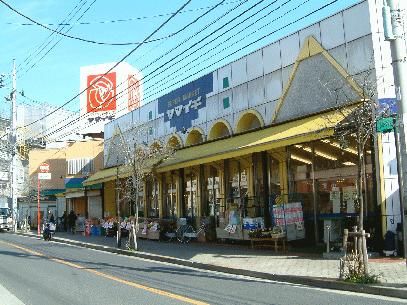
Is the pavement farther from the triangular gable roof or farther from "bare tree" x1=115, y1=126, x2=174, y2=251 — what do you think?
the triangular gable roof

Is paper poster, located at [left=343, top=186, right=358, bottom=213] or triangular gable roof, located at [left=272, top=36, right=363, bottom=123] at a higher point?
triangular gable roof, located at [left=272, top=36, right=363, bottom=123]

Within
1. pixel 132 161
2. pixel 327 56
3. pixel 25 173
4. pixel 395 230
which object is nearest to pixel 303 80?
pixel 327 56

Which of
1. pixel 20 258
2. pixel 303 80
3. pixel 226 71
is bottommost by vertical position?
pixel 20 258

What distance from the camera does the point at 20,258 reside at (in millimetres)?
18047

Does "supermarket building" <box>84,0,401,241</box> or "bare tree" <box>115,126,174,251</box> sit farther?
"bare tree" <box>115,126,174,251</box>

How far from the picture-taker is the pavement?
1045 centimetres

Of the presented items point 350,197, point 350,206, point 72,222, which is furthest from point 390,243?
point 72,222

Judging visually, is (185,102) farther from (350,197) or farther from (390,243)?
(390,243)

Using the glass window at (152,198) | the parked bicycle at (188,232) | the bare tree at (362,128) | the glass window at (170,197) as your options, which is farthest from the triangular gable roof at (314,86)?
the glass window at (152,198)

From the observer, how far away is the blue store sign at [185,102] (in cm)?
2438

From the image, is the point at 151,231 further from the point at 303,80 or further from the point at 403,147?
the point at 403,147

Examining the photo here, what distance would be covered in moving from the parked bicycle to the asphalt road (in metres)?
6.95

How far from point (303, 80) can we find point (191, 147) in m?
8.11

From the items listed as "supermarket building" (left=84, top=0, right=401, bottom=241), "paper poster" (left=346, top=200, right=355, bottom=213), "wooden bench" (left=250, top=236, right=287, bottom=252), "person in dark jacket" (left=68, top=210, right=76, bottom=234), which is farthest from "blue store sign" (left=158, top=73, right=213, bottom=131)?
"person in dark jacket" (left=68, top=210, right=76, bottom=234)
